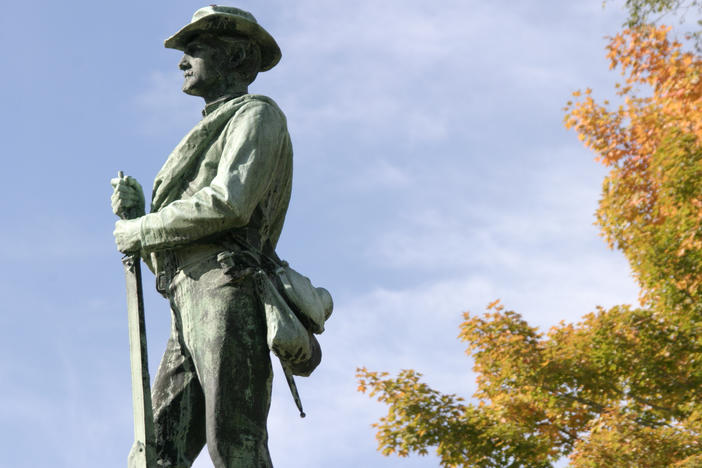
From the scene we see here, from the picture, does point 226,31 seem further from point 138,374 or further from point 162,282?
point 138,374

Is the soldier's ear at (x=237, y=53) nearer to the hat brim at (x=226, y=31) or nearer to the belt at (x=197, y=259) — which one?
the hat brim at (x=226, y=31)

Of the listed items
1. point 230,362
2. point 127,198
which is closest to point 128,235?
point 127,198

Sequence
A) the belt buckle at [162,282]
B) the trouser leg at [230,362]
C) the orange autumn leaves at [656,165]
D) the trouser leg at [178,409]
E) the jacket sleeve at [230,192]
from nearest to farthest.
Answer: the trouser leg at [230,362] < the jacket sleeve at [230,192] < the trouser leg at [178,409] < the belt buckle at [162,282] < the orange autumn leaves at [656,165]

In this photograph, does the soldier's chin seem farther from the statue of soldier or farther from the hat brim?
the hat brim

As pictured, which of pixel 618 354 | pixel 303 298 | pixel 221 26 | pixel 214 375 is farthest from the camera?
pixel 618 354

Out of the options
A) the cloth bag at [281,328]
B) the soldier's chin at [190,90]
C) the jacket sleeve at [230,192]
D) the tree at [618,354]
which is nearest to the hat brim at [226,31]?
the soldier's chin at [190,90]

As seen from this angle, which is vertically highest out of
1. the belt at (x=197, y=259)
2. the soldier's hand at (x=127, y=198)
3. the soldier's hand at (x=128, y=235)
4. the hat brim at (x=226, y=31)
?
the hat brim at (x=226, y=31)

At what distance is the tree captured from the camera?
47.9 ft

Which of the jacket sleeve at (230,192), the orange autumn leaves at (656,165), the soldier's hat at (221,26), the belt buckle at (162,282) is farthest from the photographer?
the orange autumn leaves at (656,165)

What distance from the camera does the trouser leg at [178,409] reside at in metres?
4.97

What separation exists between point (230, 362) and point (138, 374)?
405 mm

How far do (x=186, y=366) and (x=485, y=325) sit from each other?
36.2 feet

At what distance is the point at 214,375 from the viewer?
4.74m

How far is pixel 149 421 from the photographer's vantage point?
4.79m
